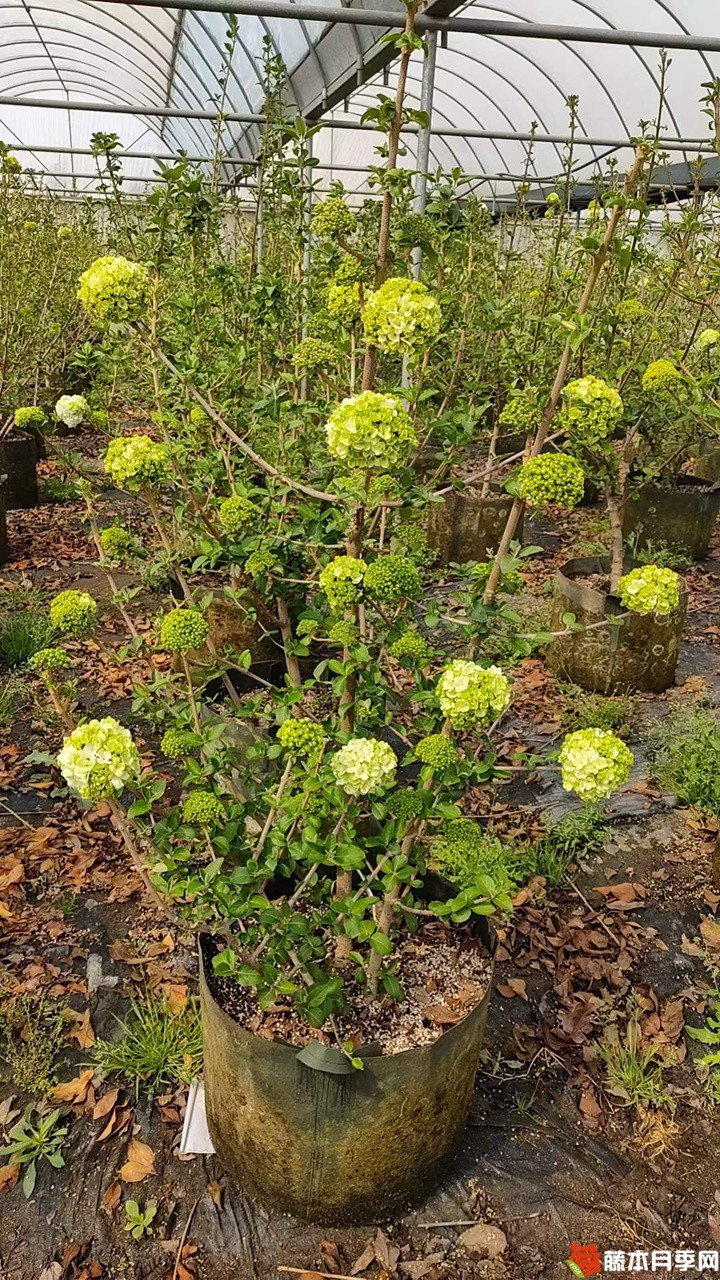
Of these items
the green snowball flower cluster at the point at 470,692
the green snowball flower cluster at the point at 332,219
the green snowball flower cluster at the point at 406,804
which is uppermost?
the green snowball flower cluster at the point at 332,219

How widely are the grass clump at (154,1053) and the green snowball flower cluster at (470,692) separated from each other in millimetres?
1201

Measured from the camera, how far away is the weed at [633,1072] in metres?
1.96

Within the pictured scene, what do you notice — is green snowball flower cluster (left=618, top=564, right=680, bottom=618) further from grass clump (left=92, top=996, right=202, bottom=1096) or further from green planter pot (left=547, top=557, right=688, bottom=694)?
green planter pot (left=547, top=557, right=688, bottom=694)

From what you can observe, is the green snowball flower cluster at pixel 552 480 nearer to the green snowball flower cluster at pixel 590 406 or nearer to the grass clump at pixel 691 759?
the green snowball flower cluster at pixel 590 406

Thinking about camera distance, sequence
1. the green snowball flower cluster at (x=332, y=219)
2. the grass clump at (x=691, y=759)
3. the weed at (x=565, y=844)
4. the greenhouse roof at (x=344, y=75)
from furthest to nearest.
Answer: the greenhouse roof at (x=344, y=75)
the grass clump at (x=691, y=759)
the weed at (x=565, y=844)
the green snowball flower cluster at (x=332, y=219)

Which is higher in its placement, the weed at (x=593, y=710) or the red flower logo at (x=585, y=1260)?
the weed at (x=593, y=710)

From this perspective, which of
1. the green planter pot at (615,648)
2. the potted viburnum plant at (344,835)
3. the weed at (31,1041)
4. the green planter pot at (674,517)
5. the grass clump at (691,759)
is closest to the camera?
the potted viburnum plant at (344,835)

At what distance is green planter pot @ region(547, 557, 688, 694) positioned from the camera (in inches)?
135

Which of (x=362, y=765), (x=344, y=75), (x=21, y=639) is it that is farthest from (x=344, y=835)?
(x=344, y=75)

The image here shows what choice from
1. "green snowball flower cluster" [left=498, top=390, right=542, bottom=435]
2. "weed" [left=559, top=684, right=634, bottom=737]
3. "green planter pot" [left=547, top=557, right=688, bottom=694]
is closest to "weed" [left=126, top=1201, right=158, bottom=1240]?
"green snowball flower cluster" [left=498, top=390, right=542, bottom=435]

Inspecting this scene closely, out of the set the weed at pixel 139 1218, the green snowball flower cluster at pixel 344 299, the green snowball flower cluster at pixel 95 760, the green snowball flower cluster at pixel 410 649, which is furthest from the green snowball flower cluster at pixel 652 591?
the weed at pixel 139 1218

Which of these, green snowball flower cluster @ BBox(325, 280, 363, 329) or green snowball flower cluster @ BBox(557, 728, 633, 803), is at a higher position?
Answer: green snowball flower cluster @ BBox(325, 280, 363, 329)

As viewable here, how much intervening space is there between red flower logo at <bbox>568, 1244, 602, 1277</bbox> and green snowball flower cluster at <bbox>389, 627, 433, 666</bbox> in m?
1.22

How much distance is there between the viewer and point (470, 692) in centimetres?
133
